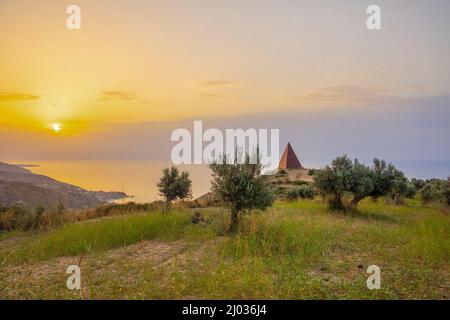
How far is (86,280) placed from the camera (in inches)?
290

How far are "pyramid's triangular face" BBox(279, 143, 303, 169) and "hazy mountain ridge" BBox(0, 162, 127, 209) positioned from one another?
85.4 feet

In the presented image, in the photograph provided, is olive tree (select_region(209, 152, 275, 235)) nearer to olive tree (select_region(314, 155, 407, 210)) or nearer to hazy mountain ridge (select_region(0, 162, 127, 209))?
olive tree (select_region(314, 155, 407, 210))

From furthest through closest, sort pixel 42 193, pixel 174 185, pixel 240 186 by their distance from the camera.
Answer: pixel 42 193
pixel 174 185
pixel 240 186

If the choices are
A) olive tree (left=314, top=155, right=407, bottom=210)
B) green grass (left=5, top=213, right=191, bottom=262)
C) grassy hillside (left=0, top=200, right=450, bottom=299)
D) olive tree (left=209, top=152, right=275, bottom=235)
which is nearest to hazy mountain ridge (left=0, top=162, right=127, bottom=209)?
green grass (left=5, top=213, right=191, bottom=262)

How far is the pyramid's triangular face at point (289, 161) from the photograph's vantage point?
44000mm

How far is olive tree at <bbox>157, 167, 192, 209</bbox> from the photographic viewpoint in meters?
16.4

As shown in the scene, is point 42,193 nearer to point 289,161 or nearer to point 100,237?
point 100,237

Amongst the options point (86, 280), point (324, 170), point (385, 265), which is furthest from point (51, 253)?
point (324, 170)

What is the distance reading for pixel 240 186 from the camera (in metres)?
11.1

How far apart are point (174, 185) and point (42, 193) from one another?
36.0 feet

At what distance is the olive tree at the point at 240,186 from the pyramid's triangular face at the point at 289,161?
32.6 metres

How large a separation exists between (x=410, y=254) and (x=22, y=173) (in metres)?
28.7

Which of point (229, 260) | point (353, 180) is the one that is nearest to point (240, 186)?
point (229, 260)
